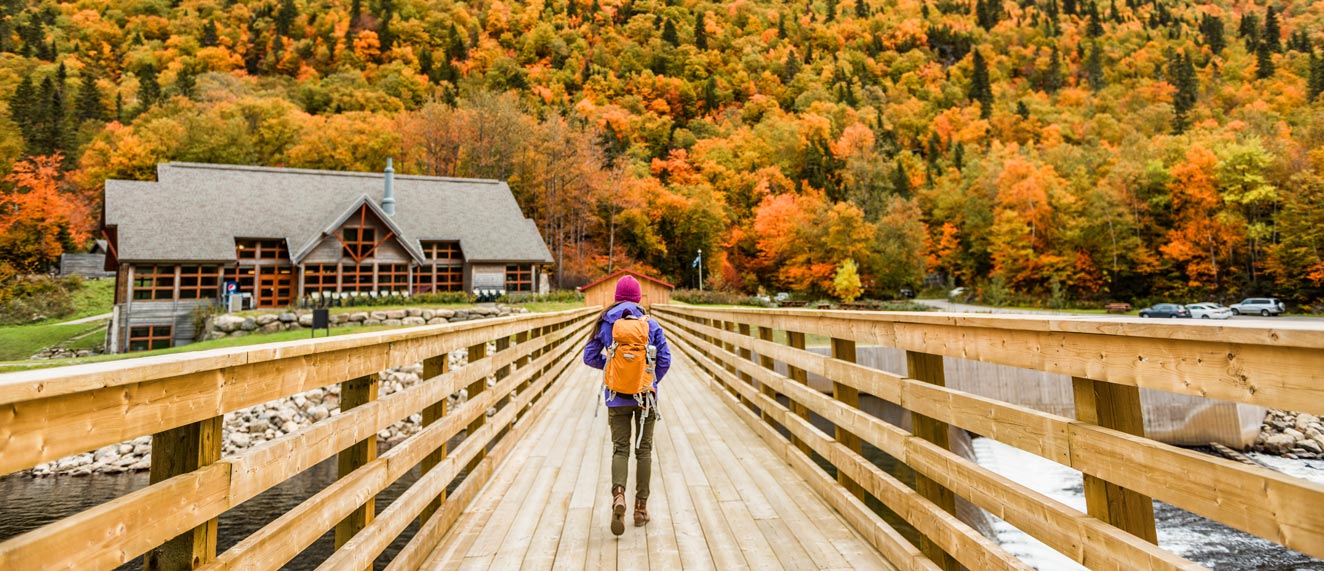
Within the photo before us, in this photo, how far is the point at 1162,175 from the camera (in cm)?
4228

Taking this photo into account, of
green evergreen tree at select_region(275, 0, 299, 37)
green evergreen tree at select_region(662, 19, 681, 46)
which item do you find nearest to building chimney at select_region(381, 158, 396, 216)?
green evergreen tree at select_region(662, 19, 681, 46)

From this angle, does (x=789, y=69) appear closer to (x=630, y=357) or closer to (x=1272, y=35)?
(x=1272, y=35)

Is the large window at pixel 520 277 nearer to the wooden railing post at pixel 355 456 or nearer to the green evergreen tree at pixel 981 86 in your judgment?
the wooden railing post at pixel 355 456

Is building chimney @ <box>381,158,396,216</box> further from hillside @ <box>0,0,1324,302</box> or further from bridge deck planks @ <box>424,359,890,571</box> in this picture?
bridge deck planks @ <box>424,359,890,571</box>

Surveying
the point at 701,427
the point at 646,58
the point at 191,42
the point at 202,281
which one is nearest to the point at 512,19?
the point at 646,58

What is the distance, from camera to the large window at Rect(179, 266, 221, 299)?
2753 cm

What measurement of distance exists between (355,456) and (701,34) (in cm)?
12072

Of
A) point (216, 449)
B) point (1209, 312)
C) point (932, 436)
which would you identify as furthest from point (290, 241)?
point (1209, 312)

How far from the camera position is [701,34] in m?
113

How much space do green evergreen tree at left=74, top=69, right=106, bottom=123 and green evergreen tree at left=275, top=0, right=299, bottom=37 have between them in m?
36.6

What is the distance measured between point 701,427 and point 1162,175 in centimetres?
5127

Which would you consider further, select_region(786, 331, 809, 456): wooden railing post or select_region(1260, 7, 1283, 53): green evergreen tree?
select_region(1260, 7, 1283, 53): green evergreen tree

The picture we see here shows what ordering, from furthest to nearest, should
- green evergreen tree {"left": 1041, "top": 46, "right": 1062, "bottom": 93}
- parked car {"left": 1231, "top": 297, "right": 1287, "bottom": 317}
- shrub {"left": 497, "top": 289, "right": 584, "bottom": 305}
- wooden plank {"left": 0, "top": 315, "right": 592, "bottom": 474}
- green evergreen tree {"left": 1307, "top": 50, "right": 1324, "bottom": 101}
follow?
1. green evergreen tree {"left": 1041, "top": 46, "right": 1062, "bottom": 93}
2. green evergreen tree {"left": 1307, "top": 50, "right": 1324, "bottom": 101}
3. shrub {"left": 497, "top": 289, "right": 584, "bottom": 305}
4. parked car {"left": 1231, "top": 297, "right": 1287, "bottom": 317}
5. wooden plank {"left": 0, "top": 315, "right": 592, "bottom": 474}

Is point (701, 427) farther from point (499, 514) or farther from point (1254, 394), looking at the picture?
point (1254, 394)
